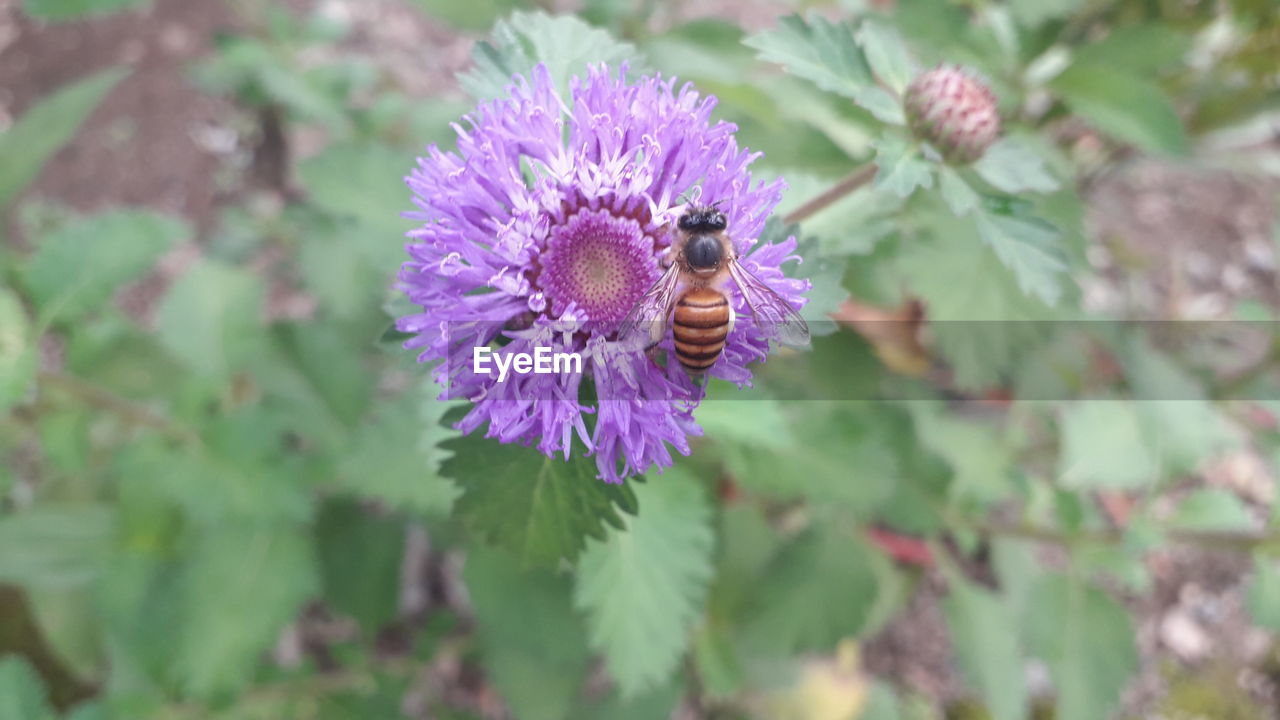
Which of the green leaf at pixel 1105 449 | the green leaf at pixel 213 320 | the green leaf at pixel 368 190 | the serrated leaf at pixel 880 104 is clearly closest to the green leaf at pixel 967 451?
the green leaf at pixel 1105 449

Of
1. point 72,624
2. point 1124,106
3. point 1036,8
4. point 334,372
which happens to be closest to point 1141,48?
point 1124,106

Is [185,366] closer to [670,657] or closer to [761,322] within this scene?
[670,657]

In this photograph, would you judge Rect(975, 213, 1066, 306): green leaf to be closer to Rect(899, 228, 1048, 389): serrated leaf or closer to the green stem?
Rect(899, 228, 1048, 389): serrated leaf

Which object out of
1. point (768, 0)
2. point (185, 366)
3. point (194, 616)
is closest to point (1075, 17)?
point (768, 0)

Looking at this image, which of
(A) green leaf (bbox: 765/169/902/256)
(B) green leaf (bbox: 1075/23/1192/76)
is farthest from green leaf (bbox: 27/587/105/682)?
(B) green leaf (bbox: 1075/23/1192/76)

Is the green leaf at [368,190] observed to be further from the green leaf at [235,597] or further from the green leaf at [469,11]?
the green leaf at [235,597]
